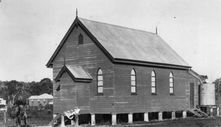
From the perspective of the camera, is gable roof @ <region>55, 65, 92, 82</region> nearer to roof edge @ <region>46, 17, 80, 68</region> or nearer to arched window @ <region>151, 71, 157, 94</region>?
roof edge @ <region>46, 17, 80, 68</region>

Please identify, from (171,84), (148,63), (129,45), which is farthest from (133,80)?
(171,84)

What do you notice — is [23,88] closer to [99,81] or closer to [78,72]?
[78,72]

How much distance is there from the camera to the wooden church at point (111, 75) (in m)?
39.0

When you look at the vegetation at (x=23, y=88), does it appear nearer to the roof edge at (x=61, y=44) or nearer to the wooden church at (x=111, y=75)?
the roof edge at (x=61, y=44)

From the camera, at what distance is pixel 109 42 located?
1601 inches

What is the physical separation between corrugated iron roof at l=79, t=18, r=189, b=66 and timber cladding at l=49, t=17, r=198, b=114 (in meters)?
0.79

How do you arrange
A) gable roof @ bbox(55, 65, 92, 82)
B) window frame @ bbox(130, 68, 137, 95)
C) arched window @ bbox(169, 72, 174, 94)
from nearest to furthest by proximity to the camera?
gable roof @ bbox(55, 65, 92, 82) < window frame @ bbox(130, 68, 137, 95) < arched window @ bbox(169, 72, 174, 94)

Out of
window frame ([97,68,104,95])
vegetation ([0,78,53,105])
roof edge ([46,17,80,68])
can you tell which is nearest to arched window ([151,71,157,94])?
window frame ([97,68,104,95])

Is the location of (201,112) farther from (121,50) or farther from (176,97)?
(121,50)

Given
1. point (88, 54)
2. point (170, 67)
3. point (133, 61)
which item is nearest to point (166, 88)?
point (170, 67)

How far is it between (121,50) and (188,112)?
1547cm

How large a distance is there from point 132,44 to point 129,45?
857 mm

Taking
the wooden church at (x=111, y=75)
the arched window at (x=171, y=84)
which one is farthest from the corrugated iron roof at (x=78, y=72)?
the arched window at (x=171, y=84)

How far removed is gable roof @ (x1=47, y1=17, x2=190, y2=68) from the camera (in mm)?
39750
